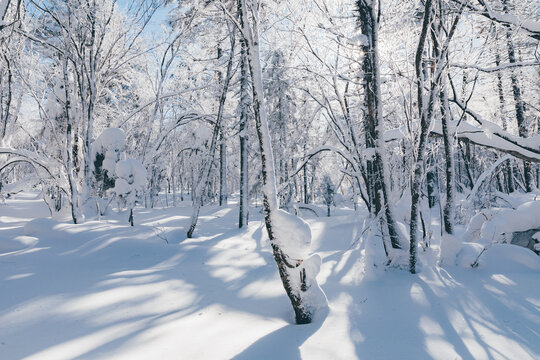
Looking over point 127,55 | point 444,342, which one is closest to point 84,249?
point 444,342

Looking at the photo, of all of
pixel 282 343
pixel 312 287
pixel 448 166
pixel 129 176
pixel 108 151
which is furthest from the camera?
pixel 108 151

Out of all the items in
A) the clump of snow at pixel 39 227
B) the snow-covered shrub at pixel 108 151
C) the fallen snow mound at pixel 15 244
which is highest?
the snow-covered shrub at pixel 108 151

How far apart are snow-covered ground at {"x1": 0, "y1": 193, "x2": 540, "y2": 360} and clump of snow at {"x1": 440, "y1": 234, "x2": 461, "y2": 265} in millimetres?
165

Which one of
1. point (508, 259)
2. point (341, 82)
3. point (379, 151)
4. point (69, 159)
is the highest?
point (341, 82)

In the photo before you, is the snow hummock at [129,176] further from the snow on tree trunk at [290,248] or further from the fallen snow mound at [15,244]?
the snow on tree trunk at [290,248]

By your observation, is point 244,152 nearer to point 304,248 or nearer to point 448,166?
point 448,166

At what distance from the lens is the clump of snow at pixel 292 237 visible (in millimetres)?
3521

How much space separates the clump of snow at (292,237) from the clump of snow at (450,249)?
151 inches

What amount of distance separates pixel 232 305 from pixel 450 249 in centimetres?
443

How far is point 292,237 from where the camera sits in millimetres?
3535

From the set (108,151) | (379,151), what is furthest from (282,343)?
(108,151)

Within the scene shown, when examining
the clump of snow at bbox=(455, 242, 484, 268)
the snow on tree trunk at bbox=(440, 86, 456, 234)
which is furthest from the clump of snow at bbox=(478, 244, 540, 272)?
the snow on tree trunk at bbox=(440, 86, 456, 234)

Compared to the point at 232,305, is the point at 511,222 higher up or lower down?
higher up

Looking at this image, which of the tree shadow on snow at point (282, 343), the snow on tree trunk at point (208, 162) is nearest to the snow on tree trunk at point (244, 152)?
the snow on tree trunk at point (208, 162)
